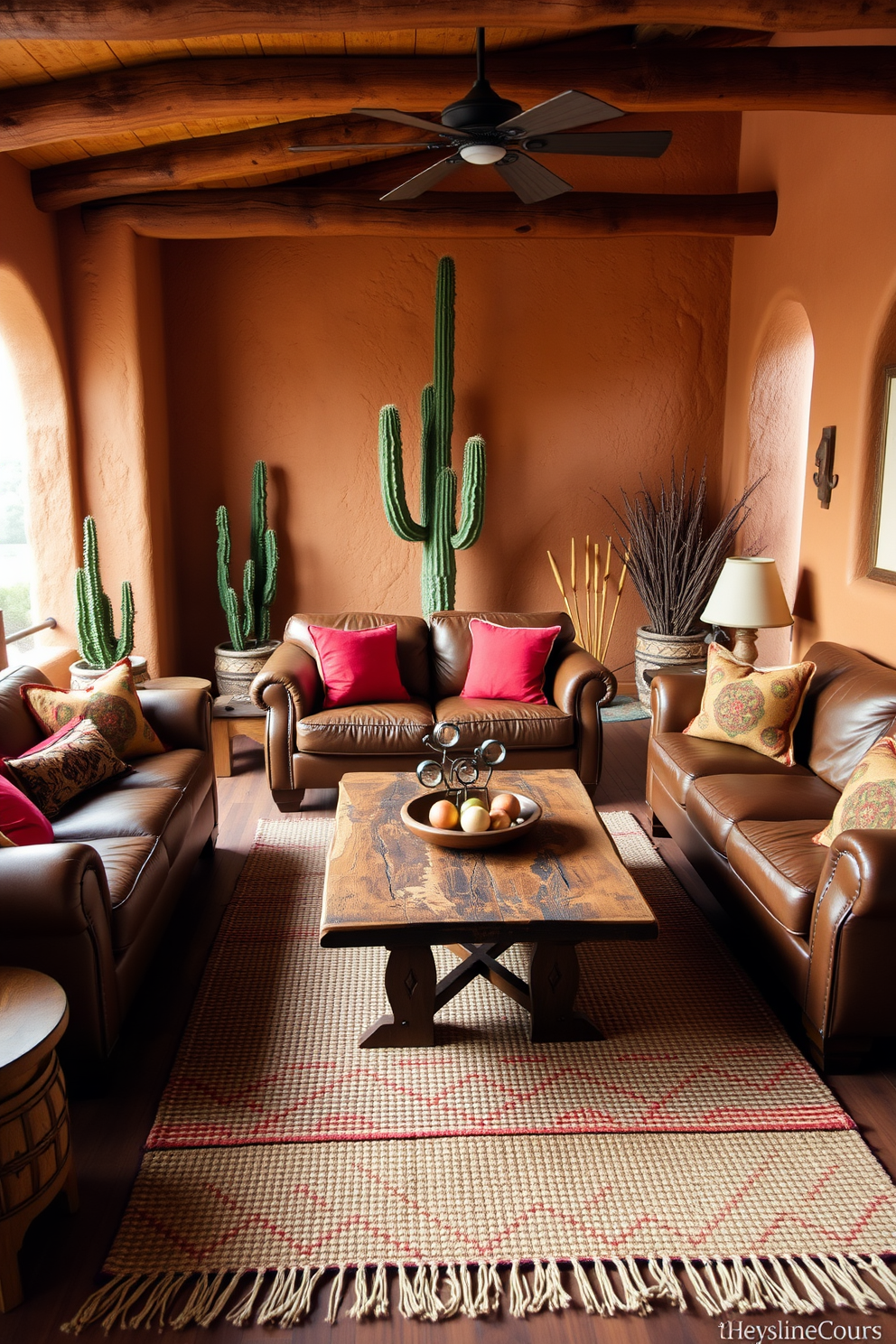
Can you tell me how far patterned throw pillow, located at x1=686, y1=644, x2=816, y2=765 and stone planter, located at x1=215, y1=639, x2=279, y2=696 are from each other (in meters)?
2.69

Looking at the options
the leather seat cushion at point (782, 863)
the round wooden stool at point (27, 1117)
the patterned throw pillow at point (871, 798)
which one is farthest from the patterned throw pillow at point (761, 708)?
the round wooden stool at point (27, 1117)

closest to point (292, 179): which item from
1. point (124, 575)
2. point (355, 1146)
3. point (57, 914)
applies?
point (124, 575)

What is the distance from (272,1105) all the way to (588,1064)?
0.82m

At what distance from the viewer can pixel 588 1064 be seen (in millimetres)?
2582

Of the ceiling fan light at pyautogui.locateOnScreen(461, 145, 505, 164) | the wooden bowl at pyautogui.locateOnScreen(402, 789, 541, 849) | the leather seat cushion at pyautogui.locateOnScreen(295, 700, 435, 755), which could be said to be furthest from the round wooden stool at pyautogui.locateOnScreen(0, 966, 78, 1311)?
the ceiling fan light at pyautogui.locateOnScreen(461, 145, 505, 164)

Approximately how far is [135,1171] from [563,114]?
9.17ft

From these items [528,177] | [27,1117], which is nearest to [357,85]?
[528,177]

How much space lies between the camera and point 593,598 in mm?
6301

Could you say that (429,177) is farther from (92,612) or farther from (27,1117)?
(27,1117)

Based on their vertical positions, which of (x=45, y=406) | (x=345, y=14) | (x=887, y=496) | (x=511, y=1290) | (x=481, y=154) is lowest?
(x=511, y=1290)

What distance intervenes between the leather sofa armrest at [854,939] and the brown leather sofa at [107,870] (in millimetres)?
1780

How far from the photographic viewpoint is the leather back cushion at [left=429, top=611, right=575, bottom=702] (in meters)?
4.75

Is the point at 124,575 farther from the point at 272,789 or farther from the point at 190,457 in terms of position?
the point at 272,789

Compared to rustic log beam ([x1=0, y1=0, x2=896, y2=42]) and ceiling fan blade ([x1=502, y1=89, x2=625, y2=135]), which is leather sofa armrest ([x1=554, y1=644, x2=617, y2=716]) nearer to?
ceiling fan blade ([x1=502, y1=89, x2=625, y2=135])
